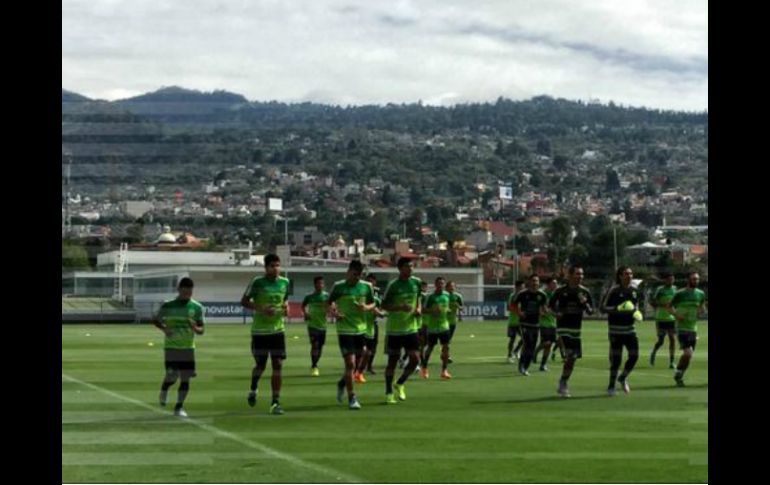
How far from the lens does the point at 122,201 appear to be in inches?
248

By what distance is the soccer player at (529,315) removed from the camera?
→ 18672 mm

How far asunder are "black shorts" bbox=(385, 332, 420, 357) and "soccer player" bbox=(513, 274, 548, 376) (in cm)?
439

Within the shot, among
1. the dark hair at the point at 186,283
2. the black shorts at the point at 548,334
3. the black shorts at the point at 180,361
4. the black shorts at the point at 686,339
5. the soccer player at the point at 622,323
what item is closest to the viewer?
the dark hair at the point at 186,283

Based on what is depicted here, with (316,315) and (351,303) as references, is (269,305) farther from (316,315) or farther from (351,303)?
(316,315)

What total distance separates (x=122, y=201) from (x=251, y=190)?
4.72ft

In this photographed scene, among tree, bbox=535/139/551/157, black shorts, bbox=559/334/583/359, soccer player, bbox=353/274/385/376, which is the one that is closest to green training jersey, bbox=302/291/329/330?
soccer player, bbox=353/274/385/376

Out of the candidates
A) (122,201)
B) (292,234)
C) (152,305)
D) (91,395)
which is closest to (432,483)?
(292,234)

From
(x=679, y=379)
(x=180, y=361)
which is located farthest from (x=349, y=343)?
(x=679, y=379)

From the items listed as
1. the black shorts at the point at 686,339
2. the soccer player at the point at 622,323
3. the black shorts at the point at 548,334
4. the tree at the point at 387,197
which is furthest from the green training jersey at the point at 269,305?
the black shorts at the point at 548,334

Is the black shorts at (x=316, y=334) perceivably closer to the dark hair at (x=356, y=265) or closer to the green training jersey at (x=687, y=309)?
the green training jersey at (x=687, y=309)

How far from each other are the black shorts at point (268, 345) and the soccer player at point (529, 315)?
20.0 feet

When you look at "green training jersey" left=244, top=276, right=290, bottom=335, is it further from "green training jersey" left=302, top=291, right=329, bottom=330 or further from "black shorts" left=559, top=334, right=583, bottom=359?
"black shorts" left=559, top=334, right=583, bottom=359

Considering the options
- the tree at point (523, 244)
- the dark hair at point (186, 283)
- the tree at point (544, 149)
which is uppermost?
the tree at point (544, 149)

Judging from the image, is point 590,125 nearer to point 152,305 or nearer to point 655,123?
point 655,123
